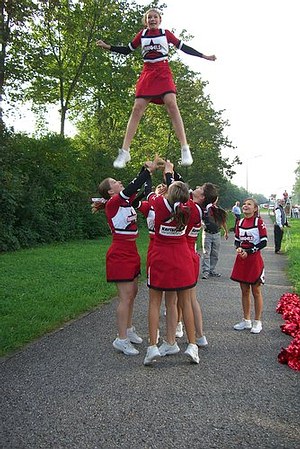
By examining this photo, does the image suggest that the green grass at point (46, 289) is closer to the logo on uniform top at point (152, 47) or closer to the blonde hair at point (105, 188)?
the blonde hair at point (105, 188)

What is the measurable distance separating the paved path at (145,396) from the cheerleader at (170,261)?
0.37 metres

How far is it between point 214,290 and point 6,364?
558cm

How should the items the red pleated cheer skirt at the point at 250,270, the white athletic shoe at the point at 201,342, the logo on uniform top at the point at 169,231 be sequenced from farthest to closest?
the red pleated cheer skirt at the point at 250,270 < the white athletic shoe at the point at 201,342 < the logo on uniform top at the point at 169,231

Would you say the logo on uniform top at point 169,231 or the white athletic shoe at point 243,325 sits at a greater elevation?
the logo on uniform top at point 169,231

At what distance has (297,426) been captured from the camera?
3.49 metres

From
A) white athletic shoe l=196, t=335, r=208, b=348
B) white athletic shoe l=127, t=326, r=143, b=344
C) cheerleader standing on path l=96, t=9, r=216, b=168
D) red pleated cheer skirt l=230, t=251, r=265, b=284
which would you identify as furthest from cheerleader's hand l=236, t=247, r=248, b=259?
cheerleader standing on path l=96, t=9, r=216, b=168

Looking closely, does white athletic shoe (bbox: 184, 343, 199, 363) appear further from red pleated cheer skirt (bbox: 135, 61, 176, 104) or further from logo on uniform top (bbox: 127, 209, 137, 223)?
red pleated cheer skirt (bbox: 135, 61, 176, 104)

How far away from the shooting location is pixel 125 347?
17.2 feet

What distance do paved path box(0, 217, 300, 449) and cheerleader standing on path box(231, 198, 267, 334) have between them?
32cm

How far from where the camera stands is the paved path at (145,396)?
10.8ft

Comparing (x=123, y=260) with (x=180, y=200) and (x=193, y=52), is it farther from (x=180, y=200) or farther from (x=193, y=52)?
(x=193, y=52)

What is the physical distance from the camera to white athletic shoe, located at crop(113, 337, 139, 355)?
5.21 metres

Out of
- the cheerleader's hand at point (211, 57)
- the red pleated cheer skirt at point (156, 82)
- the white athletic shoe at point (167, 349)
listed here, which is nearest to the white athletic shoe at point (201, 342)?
the white athletic shoe at point (167, 349)

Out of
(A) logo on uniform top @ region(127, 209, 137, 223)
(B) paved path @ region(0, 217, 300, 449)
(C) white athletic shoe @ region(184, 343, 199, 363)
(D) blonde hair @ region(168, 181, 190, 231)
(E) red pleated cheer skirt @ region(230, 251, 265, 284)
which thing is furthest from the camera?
(E) red pleated cheer skirt @ region(230, 251, 265, 284)
